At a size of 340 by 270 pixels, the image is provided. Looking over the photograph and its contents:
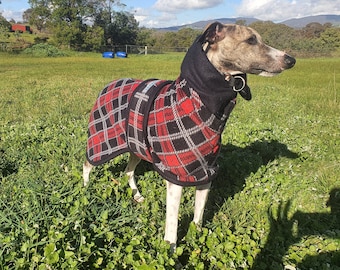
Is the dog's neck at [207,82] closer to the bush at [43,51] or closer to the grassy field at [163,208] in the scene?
the grassy field at [163,208]

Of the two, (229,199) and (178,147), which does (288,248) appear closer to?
(229,199)

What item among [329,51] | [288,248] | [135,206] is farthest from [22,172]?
[329,51]

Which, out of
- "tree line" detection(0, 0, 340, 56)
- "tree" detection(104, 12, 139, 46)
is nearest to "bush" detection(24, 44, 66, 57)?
"tree line" detection(0, 0, 340, 56)

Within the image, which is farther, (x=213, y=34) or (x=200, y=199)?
(x=200, y=199)

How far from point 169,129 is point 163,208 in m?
1.31

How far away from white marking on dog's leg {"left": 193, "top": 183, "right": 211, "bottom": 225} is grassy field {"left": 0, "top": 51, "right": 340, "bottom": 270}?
19cm

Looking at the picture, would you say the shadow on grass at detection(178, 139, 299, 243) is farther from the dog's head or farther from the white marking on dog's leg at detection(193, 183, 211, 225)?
the dog's head

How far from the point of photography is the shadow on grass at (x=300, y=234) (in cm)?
319

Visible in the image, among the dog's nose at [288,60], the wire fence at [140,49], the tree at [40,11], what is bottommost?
the wire fence at [140,49]

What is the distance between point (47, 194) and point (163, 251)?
1.42 metres

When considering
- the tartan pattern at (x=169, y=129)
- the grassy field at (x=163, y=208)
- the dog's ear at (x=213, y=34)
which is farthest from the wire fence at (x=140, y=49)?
the dog's ear at (x=213, y=34)

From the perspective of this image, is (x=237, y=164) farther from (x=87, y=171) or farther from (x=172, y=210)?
(x=87, y=171)

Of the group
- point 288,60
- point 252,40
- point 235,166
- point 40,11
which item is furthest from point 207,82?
point 40,11

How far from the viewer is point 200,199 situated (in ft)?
11.6
